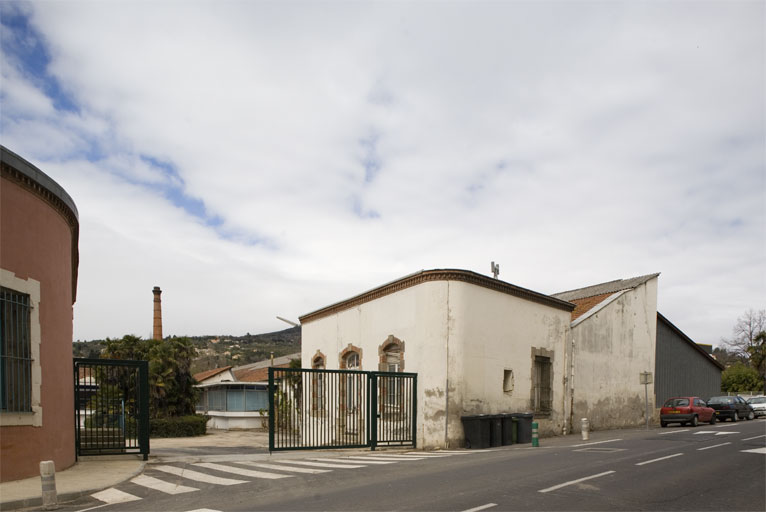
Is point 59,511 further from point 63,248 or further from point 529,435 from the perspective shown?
point 529,435

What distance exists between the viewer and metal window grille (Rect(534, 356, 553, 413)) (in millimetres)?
21625

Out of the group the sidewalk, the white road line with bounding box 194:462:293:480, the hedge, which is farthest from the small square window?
the hedge

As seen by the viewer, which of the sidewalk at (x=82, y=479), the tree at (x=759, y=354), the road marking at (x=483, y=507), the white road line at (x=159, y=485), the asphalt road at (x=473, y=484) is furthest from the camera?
the tree at (x=759, y=354)

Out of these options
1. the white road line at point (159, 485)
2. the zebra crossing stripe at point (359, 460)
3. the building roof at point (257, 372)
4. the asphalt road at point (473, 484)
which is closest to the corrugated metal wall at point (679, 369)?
the asphalt road at point (473, 484)

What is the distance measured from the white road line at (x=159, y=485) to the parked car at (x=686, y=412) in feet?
78.9

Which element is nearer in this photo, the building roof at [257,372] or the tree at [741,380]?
the building roof at [257,372]

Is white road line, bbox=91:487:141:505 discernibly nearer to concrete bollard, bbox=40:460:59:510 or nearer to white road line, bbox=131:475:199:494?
white road line, bbox=131:475:199:494

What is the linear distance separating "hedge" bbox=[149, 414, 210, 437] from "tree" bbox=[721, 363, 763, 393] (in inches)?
1882

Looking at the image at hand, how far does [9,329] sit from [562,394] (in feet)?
62.1

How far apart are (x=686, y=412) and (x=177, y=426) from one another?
25.5m

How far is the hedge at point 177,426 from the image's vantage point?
30.3 metres

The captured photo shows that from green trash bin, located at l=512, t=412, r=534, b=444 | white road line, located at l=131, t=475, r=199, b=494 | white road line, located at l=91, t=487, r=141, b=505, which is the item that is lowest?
green trash bin, located at l=512, t=412, r=534, b=444

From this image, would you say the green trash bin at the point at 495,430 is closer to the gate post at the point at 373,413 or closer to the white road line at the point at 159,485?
the gate post at the point at 373,413

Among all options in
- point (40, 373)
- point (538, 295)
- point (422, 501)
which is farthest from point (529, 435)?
point (40, 373)
